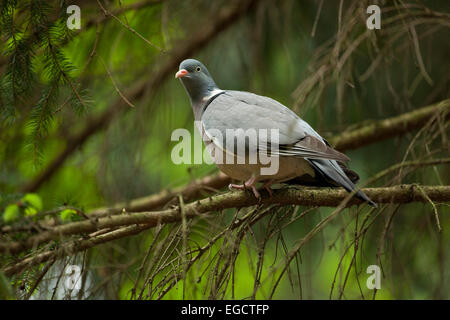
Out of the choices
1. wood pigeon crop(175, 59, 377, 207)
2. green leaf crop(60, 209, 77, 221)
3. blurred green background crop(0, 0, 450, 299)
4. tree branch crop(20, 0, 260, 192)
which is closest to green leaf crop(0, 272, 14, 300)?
green leaf crop(60, 209, 77, 221)

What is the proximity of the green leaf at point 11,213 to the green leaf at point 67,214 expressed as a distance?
22 centimetres

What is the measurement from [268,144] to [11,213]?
1262 millimetres

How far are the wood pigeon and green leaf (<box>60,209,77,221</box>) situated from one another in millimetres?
848

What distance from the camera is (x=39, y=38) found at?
2.14m

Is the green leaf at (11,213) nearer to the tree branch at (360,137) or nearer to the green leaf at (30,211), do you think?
the green leaf at (30,211)

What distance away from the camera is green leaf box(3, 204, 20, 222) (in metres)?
1.67

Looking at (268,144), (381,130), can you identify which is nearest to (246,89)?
(381,130)

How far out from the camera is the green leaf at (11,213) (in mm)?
1672

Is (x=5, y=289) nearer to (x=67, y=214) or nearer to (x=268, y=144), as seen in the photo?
(x=67, y=214)

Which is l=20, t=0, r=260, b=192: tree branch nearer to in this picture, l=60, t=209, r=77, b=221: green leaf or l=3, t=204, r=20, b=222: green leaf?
l=60, t=209, r=77, b=221: green leaf

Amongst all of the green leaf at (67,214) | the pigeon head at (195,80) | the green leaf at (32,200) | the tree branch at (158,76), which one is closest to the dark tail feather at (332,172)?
the pigeon head at (195,80)

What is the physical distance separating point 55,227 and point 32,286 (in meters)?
0.27

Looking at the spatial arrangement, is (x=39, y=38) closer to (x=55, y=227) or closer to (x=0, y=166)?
(x=55, y=227)

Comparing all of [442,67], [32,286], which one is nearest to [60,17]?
[32,286]
